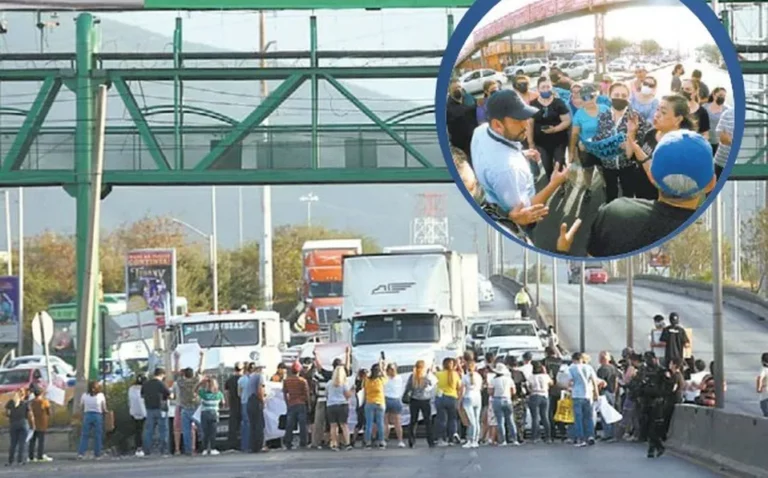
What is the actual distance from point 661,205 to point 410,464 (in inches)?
686

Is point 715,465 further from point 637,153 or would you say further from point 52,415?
point 52,415

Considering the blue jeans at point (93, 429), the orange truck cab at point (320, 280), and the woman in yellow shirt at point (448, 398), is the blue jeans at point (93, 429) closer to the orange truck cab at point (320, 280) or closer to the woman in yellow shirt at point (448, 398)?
the woman in yellow shirt at point (448, 398)

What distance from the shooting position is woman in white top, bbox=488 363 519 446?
32031 millimetres

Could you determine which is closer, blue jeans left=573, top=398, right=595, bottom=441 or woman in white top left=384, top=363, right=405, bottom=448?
blue jeans left=573, top=398, right=595, bottom=441

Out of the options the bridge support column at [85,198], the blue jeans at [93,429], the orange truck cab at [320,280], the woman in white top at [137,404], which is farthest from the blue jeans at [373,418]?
the orange truck cab at [320,280]

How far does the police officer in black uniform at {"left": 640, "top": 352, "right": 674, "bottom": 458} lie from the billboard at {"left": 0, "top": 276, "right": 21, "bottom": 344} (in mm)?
35878

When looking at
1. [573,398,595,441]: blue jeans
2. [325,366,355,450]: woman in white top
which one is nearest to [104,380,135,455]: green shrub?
[325,366,355,450]: woman in white top

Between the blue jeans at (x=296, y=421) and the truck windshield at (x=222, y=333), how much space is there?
5383mm

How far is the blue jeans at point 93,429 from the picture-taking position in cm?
3250

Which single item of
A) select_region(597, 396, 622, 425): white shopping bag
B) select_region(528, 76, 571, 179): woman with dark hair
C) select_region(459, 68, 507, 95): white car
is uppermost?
select_region(459, 68, 507, 95): white car

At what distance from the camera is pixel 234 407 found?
109 feet

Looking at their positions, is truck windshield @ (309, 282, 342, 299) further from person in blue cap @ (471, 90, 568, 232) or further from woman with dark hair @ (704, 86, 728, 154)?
woman with dark hair @ (704, 86, 728, 154)

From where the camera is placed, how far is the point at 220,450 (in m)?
33.8

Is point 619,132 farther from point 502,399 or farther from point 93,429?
point 93,429
